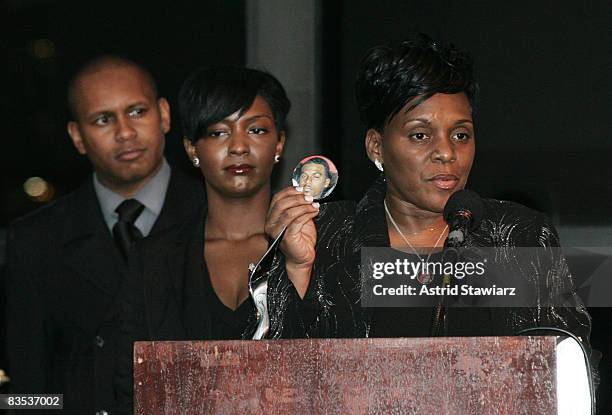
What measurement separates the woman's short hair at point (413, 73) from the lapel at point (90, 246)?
98 cm

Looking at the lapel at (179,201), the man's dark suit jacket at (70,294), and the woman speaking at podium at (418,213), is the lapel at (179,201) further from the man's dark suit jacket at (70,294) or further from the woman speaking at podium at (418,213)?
the woman speaking at podium at (418,213)

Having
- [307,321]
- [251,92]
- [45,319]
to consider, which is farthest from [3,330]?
[307,321]

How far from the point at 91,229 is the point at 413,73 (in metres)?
1.14

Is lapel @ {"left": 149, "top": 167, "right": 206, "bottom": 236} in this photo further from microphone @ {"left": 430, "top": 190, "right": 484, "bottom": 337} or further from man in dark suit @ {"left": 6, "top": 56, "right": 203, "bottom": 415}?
microphone @ {"left": 430, "top": 190, "right": 484, "bottom": 337}

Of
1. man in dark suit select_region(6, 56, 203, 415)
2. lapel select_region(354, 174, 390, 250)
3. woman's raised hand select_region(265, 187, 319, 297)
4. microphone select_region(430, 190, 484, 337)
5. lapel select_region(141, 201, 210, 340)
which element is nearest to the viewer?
microphone select_region(430, 190, 484, 337)

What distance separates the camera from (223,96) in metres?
2.76

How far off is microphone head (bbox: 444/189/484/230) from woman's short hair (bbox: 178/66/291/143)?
3.38 feet

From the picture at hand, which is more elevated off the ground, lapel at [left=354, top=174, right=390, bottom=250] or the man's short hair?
the man's short hair

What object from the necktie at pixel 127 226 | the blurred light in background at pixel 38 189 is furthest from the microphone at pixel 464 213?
the blurred light in background at pixel 38 189

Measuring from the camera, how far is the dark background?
9.23 feet

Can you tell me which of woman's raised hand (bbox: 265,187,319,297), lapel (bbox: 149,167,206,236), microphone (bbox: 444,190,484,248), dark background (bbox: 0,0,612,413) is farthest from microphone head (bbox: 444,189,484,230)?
lapel (bbox: 149,167,206,236)

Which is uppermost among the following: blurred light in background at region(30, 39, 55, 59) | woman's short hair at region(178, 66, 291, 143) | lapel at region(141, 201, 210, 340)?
blurred light in background at region(30, 39, 55, 59)

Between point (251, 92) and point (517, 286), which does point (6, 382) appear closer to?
point (251, 92)

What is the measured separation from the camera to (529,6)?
2922 mm
